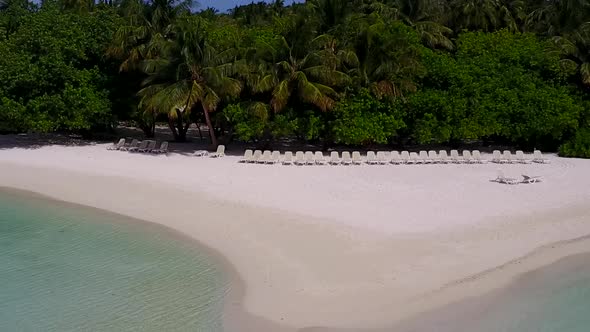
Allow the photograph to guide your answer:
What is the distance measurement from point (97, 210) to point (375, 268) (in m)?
9.76

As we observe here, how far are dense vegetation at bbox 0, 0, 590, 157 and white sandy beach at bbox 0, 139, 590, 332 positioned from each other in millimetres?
2281

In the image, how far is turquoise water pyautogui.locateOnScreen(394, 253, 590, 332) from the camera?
33.3ft

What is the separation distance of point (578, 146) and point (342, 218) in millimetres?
14653

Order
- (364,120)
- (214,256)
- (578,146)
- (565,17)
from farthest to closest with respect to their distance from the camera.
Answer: (565,17) < (578,146) < (364,120) < (214,256)

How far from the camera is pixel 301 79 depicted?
24750mm

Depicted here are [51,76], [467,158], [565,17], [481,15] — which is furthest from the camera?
[481,15]

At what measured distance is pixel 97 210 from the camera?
1825 cm

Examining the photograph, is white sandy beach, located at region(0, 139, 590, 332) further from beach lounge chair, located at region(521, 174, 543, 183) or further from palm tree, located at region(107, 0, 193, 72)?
palm tree, located at region(107, 0, 193, 72)

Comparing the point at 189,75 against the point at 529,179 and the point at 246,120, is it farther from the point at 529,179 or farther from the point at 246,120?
the point at 529,179

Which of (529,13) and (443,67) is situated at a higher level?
(529,13)

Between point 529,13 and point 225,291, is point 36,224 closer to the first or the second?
point 225,291

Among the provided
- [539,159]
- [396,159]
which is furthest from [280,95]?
[539,159]

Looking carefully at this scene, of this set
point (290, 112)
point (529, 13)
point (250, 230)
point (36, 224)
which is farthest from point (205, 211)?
point (529, 13)

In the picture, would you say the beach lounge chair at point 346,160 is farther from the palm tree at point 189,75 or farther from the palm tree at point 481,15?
the palm tree at point 481,15
